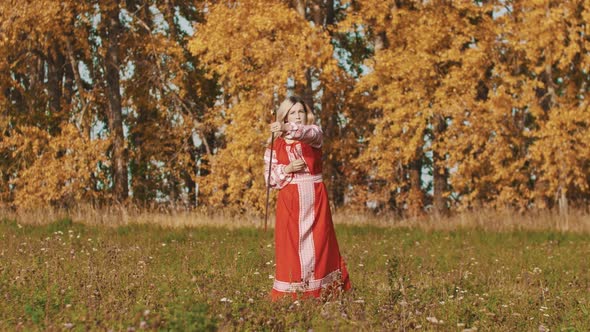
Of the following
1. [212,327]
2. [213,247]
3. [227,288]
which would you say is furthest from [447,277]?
[212,327]

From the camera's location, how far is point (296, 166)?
25.4ft

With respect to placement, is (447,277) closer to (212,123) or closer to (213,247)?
(213,247)

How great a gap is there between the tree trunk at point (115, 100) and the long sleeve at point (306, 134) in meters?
14.5

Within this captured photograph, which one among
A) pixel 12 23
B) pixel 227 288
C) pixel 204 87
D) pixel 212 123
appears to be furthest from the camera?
pixel 204 87

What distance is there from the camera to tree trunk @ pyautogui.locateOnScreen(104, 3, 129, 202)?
2184cm

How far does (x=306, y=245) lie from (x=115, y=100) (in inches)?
600

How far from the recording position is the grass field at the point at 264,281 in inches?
234

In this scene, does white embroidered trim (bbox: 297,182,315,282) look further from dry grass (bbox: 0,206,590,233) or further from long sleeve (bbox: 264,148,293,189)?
dry grass (bbox: 0,206,590,233)

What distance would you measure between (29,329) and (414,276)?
555cm

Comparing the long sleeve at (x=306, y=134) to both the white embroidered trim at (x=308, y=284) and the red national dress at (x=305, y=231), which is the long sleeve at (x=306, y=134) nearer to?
the red national dress at (x=305, y=231)

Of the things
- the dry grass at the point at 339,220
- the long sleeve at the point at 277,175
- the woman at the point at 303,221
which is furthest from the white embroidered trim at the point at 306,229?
the dry grass at the point at 339,220

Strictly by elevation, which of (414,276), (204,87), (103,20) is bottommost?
(414,276)

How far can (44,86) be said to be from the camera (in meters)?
23.7

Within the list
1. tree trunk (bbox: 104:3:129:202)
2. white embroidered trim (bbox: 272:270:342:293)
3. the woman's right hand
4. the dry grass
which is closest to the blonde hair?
the woman's right hand
